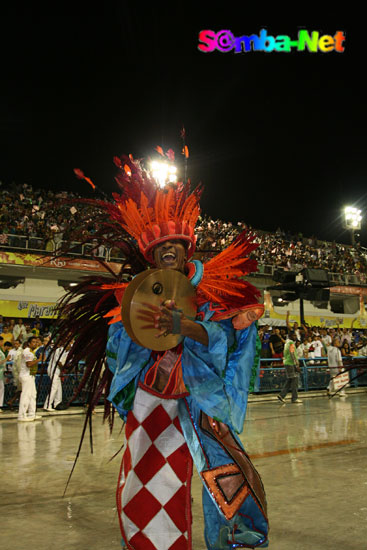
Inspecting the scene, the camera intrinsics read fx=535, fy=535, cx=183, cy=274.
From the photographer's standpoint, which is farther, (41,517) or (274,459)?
(274,459)

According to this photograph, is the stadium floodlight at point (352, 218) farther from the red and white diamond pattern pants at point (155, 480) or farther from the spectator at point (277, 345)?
the red and white diamond pattern pants at point (155, 480)

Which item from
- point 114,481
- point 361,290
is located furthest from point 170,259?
point 361,290

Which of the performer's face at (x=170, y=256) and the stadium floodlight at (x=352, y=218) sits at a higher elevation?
the stadium floodlight at (x=352, y=218)

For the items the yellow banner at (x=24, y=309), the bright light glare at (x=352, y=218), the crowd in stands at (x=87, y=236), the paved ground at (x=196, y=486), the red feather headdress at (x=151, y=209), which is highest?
the bright light glare at (x=352, y=218)

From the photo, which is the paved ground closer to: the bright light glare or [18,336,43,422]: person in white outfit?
[18,336,43,422]: person in white outfit

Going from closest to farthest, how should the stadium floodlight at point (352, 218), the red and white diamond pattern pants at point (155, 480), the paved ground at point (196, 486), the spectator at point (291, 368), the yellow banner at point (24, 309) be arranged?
1. the red and white diamond pattern pants at point (155, 480)
2. the paved ground at point (196, 486)
3. the spectator at point (291, 368)
4. the yellow banner at point (24, 309)
5. the stadium floodlight at point (352, 218)

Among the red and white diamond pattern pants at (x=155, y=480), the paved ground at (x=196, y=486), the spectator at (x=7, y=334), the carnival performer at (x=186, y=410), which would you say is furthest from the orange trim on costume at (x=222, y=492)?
the spectator at (x=7, y=334)

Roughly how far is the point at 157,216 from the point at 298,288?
36.5 feet

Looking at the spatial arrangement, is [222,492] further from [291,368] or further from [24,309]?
[24,309]

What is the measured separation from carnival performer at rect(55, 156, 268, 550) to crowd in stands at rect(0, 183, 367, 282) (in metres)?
0.67

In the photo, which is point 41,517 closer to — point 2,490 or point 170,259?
point 2,490

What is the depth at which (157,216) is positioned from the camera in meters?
3.38

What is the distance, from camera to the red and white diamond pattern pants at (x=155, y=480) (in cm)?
265

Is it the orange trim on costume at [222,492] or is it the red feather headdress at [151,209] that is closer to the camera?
the orange trim on costume at [222,492]
